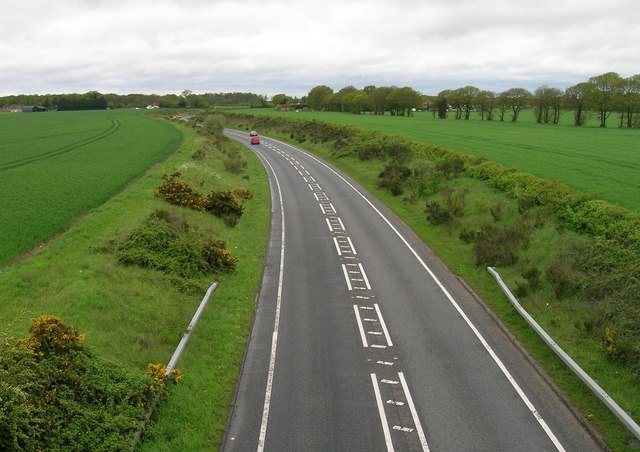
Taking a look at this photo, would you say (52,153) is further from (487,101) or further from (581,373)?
(487,101)

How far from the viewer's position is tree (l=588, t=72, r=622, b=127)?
86.0m

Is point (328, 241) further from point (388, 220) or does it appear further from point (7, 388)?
point (7, 388)

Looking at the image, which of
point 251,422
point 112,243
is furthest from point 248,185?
point 251,422

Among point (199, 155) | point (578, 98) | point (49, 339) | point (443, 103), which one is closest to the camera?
point (49, 339)

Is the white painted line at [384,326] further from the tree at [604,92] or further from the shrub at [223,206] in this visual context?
the tree at [604,92]

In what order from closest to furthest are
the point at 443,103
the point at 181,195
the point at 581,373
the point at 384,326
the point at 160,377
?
the point at 160,377 → the point at 581,373 → the point at 384,326 → the point at 181,195 → the point at 443,103

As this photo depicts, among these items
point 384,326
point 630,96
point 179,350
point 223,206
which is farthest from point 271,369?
point 630,96

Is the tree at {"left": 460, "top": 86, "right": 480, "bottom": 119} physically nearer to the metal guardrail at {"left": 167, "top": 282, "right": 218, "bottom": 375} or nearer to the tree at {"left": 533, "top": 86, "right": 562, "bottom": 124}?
the tree at {"left": 533, "top": 86, "right": 562, "bottom": 124}

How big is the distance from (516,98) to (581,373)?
108576 mm

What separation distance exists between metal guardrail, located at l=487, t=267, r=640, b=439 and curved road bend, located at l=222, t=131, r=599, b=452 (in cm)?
97

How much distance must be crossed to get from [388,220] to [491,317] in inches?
562

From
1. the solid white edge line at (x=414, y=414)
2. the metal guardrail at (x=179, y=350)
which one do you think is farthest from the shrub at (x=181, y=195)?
the solid white edge line at (x=414, y=414)

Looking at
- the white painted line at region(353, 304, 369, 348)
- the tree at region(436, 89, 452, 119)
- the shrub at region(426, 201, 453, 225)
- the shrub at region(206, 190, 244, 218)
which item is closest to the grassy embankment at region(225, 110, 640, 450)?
the shrub at region(426, 201, 453, 225)

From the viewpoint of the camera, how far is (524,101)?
107 metres
